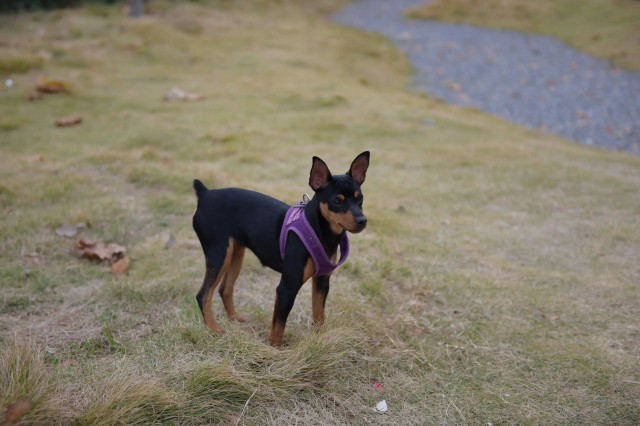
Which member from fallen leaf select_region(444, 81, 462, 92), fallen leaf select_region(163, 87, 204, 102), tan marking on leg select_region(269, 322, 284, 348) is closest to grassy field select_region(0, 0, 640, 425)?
tan marking on leg select_region(269, 322, 284, 348)

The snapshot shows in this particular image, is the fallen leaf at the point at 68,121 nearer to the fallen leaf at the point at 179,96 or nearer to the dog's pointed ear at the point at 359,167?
the fallen leaf at the point at 179,96

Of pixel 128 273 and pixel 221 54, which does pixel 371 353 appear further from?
pixel 221 54

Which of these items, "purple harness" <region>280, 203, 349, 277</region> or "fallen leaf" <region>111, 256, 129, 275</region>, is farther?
"fallen leaf" <region>111, 256, 129, 275</region>

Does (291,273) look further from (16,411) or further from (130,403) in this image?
(16,411)

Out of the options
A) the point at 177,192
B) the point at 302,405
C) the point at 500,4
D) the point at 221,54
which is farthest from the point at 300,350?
the point at 500,4

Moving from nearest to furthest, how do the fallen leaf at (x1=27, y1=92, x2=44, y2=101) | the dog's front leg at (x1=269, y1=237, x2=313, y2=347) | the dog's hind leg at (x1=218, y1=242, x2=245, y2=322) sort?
the dog's front leg at (x1=269, y1=237, x2=313, y2=347)
the dog's hind leg at (x1=218, y1=242, x2=245, y2=322)
the fallen leaf at (x1=27, y1=92, x2=44, y2=101)

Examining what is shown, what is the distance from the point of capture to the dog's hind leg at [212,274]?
3994 millimetres

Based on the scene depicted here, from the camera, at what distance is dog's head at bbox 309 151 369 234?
3.53 m

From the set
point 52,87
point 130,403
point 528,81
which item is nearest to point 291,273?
point 130,403

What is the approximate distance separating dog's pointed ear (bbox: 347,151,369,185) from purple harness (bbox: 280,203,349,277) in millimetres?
406

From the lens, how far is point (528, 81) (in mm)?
17219

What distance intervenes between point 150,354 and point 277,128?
24.7 feet

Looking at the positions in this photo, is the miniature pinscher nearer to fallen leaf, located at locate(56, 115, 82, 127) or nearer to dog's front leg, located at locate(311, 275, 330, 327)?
dog's front leg, located at locate(311, 275, 330, 327)

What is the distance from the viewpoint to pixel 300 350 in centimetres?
374
